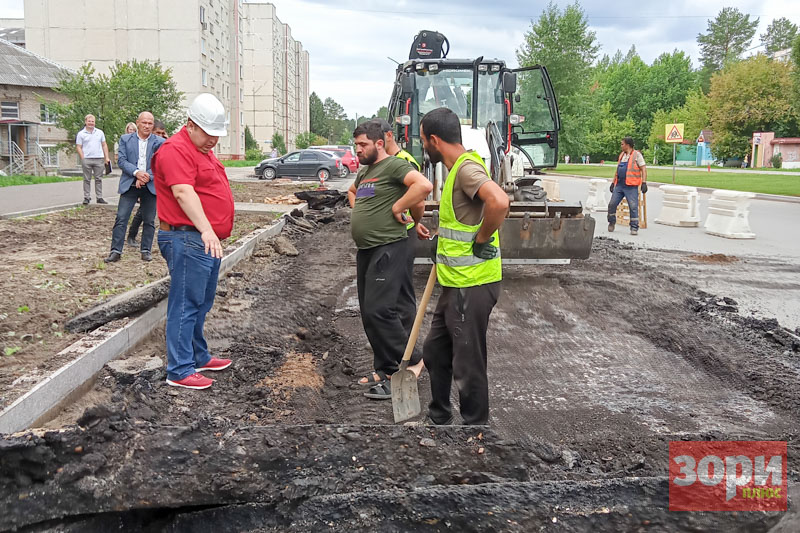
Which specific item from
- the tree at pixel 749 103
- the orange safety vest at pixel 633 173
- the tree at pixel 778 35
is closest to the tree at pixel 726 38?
the tree at pixel 778 35

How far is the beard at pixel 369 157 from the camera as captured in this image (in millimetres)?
4730

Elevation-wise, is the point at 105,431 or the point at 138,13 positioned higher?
the point at 138,13

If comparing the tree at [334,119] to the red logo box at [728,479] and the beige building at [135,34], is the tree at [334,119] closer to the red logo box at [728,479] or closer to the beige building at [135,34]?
the beige building at [135,34]

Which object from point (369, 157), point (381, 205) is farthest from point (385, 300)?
point (369, 157)

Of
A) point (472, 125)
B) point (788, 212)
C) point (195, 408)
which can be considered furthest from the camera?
point (788, 212)

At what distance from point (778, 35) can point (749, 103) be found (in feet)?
149

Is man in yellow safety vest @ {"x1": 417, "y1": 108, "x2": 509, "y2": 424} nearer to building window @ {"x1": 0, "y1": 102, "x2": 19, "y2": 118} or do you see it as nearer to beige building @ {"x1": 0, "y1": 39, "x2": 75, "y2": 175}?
beige building @ {"x1": 0, "y1": 39, "x2": 75, "y2": 175}

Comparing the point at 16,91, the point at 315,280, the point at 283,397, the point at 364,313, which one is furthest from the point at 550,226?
the point at 16,91

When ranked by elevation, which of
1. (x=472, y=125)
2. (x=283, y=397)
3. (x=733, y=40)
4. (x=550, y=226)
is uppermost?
(x=733, y=40)

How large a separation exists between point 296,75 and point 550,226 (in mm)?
110177

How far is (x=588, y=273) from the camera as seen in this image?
9.00 metres

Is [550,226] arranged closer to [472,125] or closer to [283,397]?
[472,125]

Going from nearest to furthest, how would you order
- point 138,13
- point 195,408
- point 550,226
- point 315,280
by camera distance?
point 195,408 < point 550,226 < point 315,280 < point 138,13

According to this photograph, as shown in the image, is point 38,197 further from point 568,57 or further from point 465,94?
point 568,57
